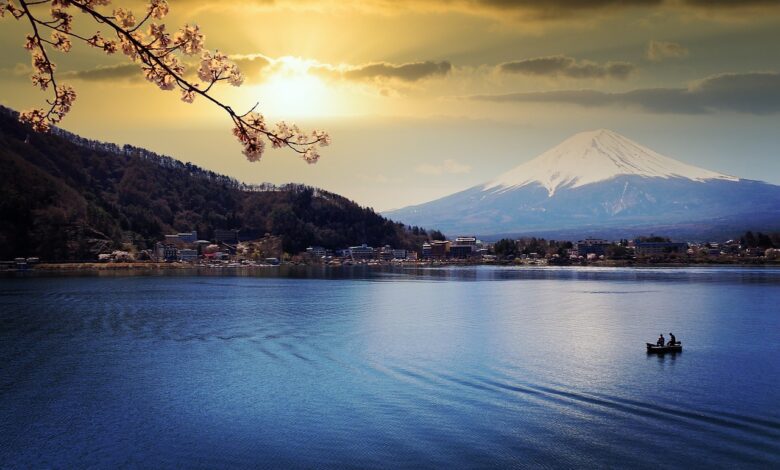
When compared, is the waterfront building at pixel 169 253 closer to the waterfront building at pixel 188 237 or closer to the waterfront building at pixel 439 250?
the waterfront building at pixel 188 237

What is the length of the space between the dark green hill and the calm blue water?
75270 millimetres

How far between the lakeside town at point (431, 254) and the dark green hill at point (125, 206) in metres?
3.64

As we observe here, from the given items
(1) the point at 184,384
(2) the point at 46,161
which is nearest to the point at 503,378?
(1) the point at 184,384

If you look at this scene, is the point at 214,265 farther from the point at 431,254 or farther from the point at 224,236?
the point at 431,254

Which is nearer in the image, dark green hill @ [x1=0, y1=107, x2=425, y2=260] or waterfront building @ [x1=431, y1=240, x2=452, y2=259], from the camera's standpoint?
dark green hill @ [x1=0, y1=107, x2=425, y2=260]

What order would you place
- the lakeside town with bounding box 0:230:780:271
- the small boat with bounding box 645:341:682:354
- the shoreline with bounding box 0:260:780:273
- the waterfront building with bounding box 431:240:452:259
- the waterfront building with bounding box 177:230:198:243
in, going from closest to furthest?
the small boat with bounding box 645:341:682:354 → the shoreline with bounding box 0:260:780:273 → the lakeside town with bounding box 0:230:780:271 → the waterfront building with bounding box 177:230:198:243 → the waterfront building with bounding box 431:240:452:259

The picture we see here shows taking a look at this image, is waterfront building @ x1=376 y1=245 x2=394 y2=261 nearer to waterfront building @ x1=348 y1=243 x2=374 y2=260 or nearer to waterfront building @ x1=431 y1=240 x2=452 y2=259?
waterfront building @ x1=348 y1=243 x2=374 y2=260

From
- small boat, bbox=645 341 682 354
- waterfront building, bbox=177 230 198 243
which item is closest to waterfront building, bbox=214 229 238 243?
waterfront building, bbox=177 230 198 243

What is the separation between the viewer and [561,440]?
49.5 ft

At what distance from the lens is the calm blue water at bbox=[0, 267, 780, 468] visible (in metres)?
14.6

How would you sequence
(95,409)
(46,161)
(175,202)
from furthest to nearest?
(175,202)
(46,161)
(95,409)

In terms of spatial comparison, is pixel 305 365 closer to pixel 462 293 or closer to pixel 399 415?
pixel 399 415

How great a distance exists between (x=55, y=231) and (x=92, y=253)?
24.6 feet

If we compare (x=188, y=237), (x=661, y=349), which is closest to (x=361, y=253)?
(x=188, y=237)
